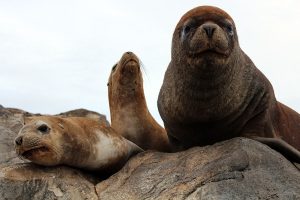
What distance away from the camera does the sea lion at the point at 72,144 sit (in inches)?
243

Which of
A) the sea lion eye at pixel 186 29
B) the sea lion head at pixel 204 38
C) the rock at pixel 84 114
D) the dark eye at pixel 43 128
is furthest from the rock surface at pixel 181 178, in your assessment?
the rock at pixel 84 114

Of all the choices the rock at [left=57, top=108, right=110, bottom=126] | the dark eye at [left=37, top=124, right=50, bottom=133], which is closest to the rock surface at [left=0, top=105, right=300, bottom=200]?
the dark eye at [left=37, top=124, right=50, bottom=133]

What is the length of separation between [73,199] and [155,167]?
3.12 feet

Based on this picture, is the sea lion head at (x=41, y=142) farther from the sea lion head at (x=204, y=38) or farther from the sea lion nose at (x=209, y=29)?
the sea lion nose at (x=209, y=29)

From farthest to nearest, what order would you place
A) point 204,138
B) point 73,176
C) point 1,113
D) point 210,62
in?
point 1,113 → point 204,138 → point 73,176 → point 210,62

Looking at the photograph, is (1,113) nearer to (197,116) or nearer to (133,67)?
(133,67)

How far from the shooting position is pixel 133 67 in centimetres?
844

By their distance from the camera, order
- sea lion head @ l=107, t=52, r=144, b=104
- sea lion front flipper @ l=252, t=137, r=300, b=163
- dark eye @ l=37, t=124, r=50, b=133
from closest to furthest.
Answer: dark eye @ l=37, t=124, r=50, b=133 < sea lion front flipper @ l=252, t=137, r=300, b=163 < sea lion head @ l=107, t=52, r=144, b=104

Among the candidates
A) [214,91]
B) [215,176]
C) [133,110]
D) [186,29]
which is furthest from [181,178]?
[133,110]

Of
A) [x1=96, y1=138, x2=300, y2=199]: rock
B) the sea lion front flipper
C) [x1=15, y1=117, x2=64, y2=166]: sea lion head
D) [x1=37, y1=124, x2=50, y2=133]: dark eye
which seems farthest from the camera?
the sea lion front flipper

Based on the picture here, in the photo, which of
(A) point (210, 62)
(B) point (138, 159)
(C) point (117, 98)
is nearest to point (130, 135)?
(C) point (117, 98)

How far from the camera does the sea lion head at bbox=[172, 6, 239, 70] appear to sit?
5965 millimetres

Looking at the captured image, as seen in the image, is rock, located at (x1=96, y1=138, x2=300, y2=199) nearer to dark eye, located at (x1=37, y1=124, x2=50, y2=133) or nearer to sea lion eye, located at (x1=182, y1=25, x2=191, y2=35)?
dark eye, located at (x1=37, y1=124, x2=50, y2=133)

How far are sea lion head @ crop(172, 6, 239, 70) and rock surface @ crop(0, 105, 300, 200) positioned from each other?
3.00 ft
